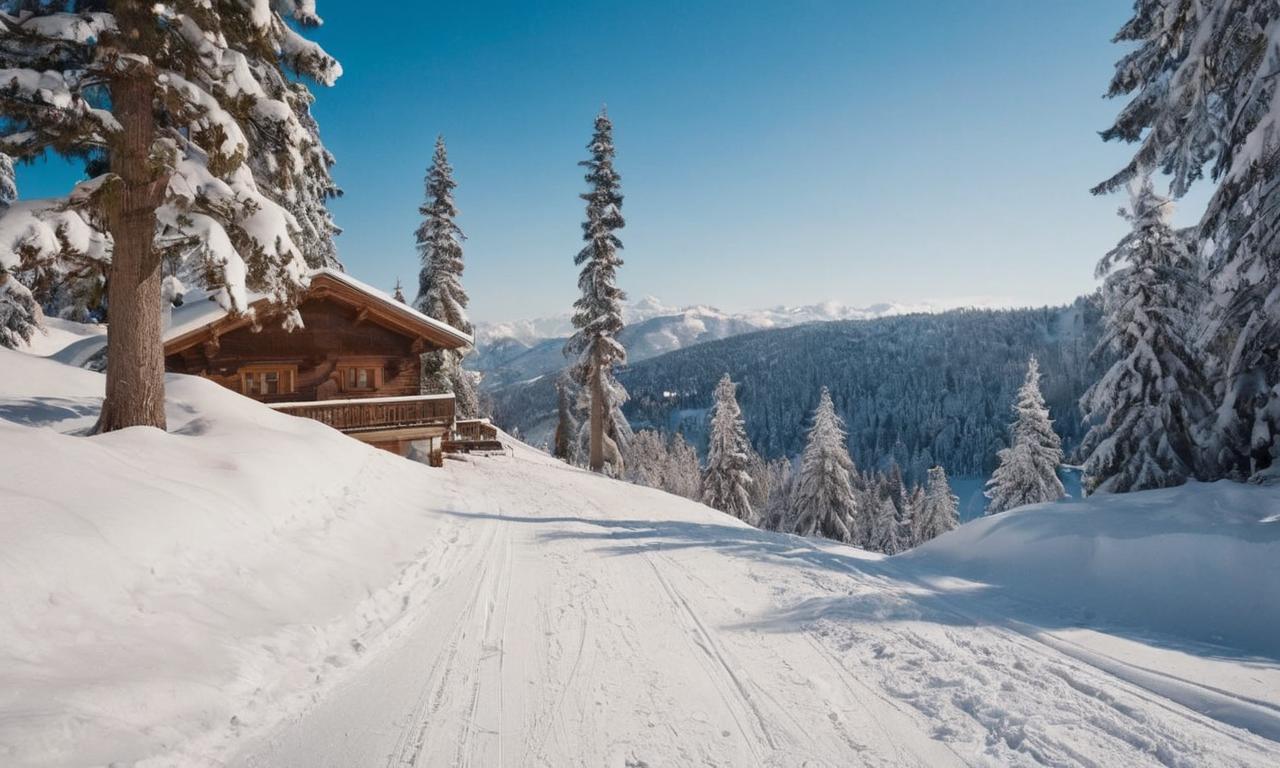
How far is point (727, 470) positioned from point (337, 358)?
22.4 m

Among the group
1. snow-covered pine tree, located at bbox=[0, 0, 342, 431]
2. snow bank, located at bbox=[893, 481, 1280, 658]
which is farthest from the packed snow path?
snow-covered pine tree, located at bbox=[0, 0, 342, 431]

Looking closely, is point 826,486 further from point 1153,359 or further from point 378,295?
point 378,295

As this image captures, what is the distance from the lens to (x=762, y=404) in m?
183

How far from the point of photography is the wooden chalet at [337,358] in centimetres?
1641

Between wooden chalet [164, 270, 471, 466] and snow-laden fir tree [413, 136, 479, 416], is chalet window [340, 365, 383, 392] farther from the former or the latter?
snow-laden fir tree [413, 136, 479, 416]

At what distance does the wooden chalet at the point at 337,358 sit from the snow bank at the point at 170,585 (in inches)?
305

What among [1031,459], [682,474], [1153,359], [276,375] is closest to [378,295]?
[276,375]

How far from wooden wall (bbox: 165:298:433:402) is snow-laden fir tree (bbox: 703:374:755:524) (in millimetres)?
18757

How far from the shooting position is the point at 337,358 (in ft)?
62.5

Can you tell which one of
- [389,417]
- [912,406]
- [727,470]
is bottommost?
[727,470]

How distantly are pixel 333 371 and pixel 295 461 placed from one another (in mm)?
11462

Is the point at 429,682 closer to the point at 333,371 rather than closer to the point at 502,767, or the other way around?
the point at 502,767

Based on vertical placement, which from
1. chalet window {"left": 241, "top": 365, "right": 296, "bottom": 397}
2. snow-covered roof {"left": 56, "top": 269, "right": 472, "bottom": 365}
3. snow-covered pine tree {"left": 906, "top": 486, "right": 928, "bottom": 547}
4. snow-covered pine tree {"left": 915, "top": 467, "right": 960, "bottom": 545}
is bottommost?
snow-covered pine tree {"left": 906, "top": 486, "right": 928, "bottom": 547}

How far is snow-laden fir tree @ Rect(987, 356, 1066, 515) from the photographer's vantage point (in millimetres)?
25469
